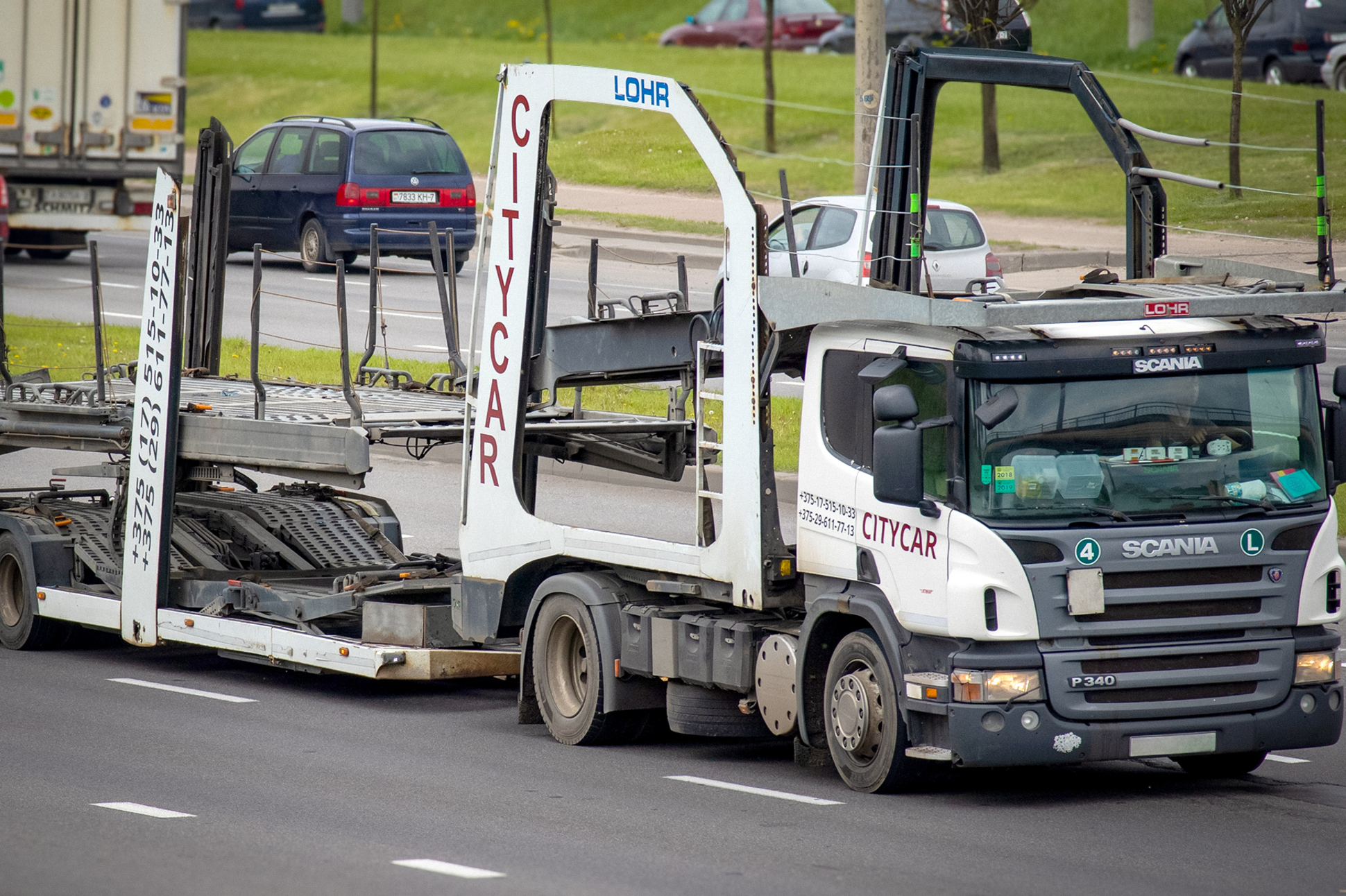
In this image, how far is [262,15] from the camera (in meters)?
58.4

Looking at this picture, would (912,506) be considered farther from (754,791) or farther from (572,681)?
(572,681)

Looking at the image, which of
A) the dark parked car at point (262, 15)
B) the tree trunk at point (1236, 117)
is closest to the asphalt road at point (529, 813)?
the tree trunk at point (1236, 117)

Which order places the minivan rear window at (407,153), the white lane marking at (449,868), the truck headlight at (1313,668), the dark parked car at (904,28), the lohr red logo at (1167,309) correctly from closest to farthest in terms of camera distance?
the white lane marking at (449,868) → the lohr red logo at (1167,309) → the truck headlight at (1313,668) → the minivan rear window at (407,153) → the dark parked car at (904,28)

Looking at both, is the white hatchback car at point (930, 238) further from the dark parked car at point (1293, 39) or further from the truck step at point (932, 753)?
the dark parked car at point (1293, 39)

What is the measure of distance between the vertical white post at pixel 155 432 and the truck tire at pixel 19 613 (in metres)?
0.80

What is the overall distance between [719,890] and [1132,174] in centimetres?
443

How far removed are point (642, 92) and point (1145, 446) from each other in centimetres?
285

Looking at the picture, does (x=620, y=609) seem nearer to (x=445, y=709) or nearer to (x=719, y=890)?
(x=445, y=709)

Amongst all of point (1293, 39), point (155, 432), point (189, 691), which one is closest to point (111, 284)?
point (155, 432)

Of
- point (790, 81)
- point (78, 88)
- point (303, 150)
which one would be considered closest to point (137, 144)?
point (78, 88)

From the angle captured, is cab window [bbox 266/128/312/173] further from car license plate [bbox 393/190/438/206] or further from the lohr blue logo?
the lohr blue logo

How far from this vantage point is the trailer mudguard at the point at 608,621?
938 centimetres

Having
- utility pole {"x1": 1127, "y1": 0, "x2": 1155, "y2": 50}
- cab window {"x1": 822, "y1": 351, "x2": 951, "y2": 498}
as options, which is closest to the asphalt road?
cab window {"x1": 822, "y1": 351, "x2": 951, "y2": 498}

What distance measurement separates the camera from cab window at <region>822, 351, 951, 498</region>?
811cm
